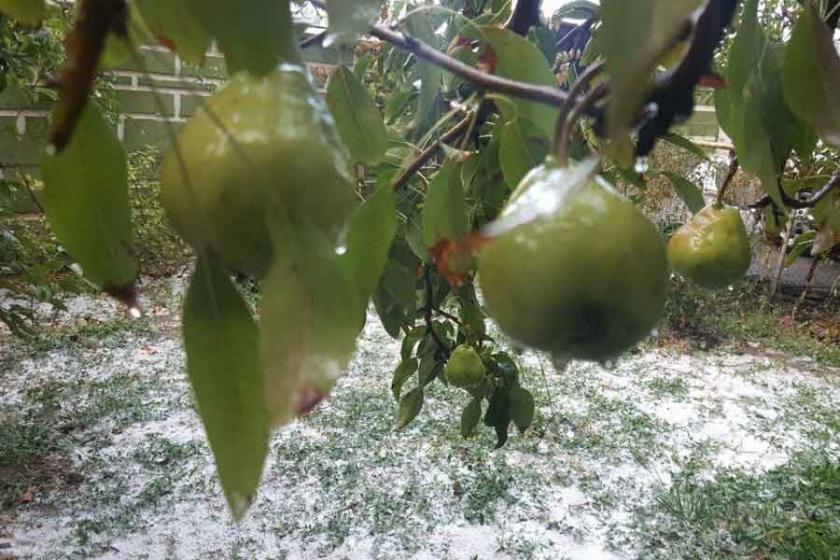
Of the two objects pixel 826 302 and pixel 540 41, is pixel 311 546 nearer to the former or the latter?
pixel 540 41

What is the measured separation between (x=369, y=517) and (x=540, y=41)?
6.71 ft

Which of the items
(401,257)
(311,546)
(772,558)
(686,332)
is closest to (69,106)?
(401,257)

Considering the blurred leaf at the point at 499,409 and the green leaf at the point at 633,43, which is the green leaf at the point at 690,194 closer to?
the green leaf at the point at 633,43

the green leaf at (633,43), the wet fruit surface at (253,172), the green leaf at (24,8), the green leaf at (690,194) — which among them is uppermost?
the green leaf at (633,43)

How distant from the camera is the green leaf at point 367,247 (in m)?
0.46

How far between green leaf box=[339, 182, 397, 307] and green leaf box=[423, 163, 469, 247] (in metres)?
0.08

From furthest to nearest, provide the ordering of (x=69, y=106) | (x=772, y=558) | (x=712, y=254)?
(x=772, y=558) < (x=712, y=254) < (x=69, y=106)

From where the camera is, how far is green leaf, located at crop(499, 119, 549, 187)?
0.56 meters

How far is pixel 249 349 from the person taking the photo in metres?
0.32

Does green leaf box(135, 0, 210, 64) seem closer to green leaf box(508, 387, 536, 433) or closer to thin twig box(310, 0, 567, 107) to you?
thin twig box(310, 0, 567, 107)

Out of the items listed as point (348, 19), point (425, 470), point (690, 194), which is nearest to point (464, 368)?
point (690, 194)

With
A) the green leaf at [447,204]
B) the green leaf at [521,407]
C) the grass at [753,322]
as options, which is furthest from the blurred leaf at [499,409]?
the grass at [753,322]

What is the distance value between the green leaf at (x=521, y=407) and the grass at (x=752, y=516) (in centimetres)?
138

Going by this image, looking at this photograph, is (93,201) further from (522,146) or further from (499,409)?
(499,409)
